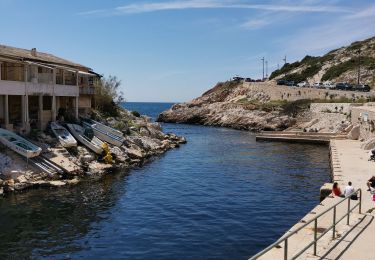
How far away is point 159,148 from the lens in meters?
52.6

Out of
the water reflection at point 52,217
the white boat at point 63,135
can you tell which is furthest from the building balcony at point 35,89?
the water reflection at point 52,217

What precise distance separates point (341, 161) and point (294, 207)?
11855 mm

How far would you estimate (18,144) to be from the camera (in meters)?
33.4

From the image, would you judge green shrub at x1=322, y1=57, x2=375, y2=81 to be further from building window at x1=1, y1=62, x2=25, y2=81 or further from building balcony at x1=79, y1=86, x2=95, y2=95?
building window at x1=1, y1=62, x2=25, y2=81

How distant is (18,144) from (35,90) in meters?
9.26

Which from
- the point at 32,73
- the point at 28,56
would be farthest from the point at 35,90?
the point at 28,56

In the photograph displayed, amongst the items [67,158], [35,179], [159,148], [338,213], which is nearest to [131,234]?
[338,213]

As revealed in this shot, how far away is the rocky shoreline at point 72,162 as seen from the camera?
30.5 m

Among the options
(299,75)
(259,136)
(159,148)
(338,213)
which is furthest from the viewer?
(299,75)

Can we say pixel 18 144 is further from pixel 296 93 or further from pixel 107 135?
pixel 296 93

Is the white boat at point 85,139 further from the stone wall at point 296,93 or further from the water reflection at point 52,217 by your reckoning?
the stone wall at point 296,93

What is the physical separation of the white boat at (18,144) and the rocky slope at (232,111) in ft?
190

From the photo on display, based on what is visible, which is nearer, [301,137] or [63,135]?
[63,135]

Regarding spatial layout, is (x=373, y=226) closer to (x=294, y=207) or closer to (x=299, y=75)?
(x=294, y=207)
